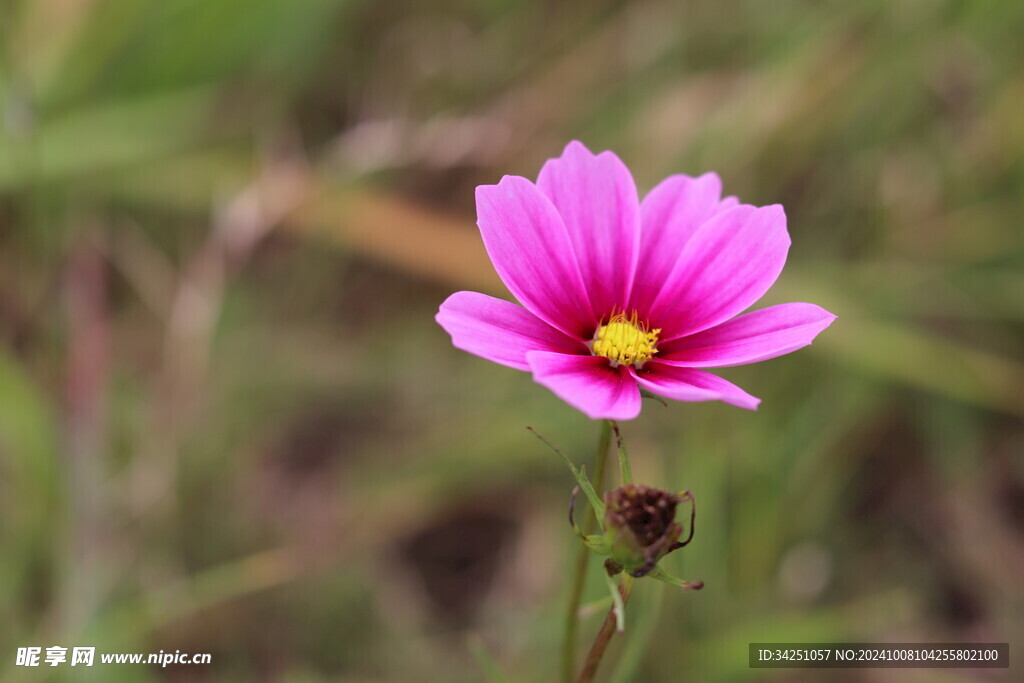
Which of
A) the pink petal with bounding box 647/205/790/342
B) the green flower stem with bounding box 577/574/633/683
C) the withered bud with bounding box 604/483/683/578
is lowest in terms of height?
the green flower stem with bounding box 577/574/633/683

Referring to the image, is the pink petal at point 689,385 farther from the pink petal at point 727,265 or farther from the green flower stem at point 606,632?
the green flower stem at point 606,632

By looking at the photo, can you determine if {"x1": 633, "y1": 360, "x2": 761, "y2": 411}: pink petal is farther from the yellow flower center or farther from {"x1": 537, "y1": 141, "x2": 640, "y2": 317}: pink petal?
{"x1": 537, "y1": 141, "x2": 640, "y2": 317}: pink petal

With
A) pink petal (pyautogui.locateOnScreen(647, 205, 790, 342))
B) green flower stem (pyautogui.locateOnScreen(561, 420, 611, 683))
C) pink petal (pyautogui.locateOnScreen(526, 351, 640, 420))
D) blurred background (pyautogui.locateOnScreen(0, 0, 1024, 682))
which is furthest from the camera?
blurred background (pyautogui.locateOnScreen(0, 0, 1024, 682))

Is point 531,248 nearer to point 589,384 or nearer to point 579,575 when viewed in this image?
point 589,384

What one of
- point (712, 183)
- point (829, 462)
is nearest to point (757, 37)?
point (829, 462)

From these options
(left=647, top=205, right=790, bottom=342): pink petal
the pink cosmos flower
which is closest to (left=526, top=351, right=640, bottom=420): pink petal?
the pink cosmos flower

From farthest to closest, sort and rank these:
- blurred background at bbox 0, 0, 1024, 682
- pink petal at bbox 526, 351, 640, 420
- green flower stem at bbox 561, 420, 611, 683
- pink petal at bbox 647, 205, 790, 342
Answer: blurred background at bbox 0, 0, 1024, 682
pink petal at bbox 647, 205, 790, 342
green flower stem at bbox 561, 420, 611, 683
pink petal at bbox 526, 351, 640, 420

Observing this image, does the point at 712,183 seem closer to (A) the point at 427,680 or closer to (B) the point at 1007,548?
(A) the point at 427,680
